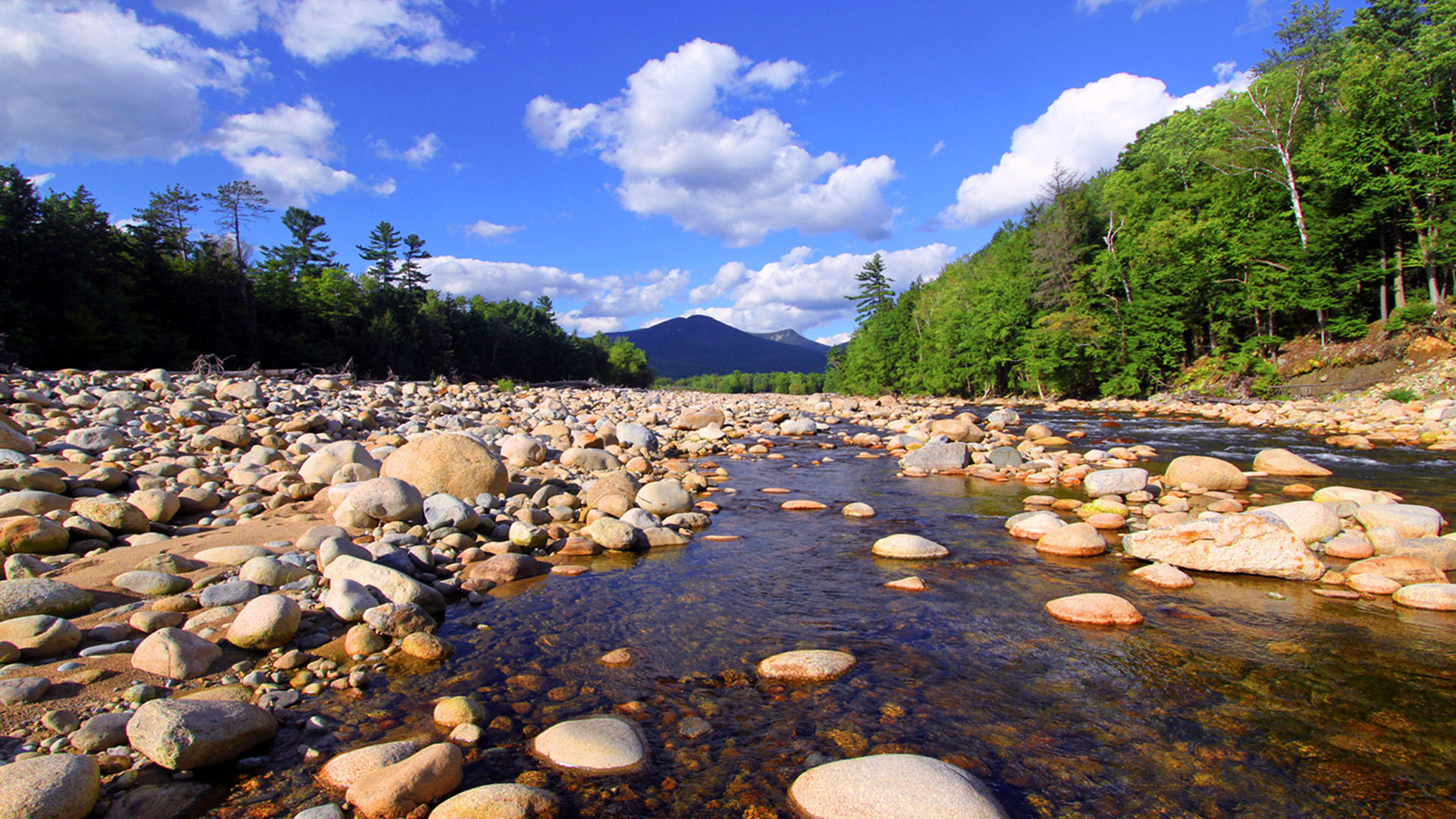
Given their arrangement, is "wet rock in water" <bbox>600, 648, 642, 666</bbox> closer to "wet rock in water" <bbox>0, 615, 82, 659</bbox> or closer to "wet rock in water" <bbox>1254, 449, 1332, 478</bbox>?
"wet rock in water" <bbox>0, 615, 82, 659</bbox>

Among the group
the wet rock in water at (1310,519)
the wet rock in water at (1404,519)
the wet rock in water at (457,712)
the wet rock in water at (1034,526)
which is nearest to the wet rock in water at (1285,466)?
the wet rock in water at (1404,519)

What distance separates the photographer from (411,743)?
3088 mm

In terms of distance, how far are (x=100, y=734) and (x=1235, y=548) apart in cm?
865

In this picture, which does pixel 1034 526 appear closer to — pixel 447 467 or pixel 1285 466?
pixel 1285 466

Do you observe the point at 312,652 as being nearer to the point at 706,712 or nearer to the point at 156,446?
the point at 706,712

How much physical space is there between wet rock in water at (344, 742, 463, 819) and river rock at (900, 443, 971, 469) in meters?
11.2

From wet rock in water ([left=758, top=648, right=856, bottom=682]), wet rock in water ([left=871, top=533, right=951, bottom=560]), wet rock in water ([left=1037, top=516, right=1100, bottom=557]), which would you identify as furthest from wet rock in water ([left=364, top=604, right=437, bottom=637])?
wet rock in water ([left=1037, top=516, right=1100, bottom=557])

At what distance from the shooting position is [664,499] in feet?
29.0

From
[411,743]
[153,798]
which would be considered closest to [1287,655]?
[411,743]

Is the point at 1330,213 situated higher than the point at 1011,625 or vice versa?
the point at 1330,213

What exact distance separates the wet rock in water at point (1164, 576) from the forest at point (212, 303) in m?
32.0

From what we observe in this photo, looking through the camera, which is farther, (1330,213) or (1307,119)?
(1307,119)

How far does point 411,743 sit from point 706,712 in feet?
5.34

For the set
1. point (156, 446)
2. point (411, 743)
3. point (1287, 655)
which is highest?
point (156, 446)
